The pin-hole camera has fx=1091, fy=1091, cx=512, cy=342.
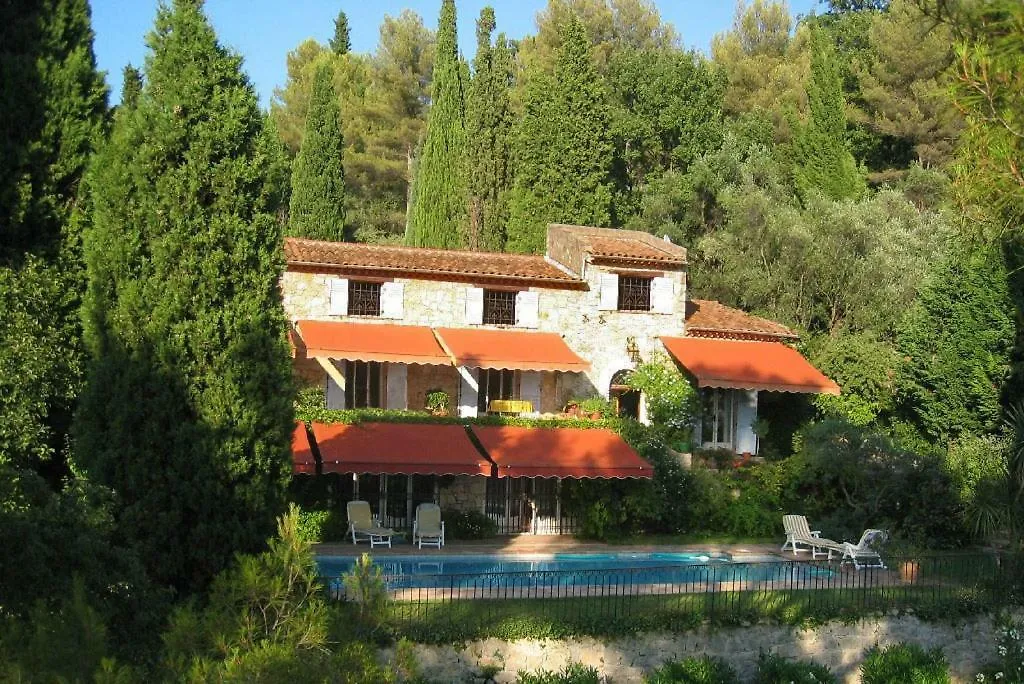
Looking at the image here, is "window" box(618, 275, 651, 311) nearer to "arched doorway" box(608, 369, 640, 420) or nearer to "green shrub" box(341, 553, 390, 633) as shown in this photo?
"arched doorway" box(608, 369, 640, 420)

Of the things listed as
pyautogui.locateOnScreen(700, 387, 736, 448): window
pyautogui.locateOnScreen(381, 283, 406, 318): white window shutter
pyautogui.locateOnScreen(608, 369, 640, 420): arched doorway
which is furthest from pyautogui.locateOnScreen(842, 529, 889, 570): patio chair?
pyautogui.locateOnScreen(381, 283, 406, 318): white window shutter

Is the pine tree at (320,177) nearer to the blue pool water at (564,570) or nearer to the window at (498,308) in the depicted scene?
the window at (498,308)

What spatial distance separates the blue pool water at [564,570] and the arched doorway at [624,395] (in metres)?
7.45

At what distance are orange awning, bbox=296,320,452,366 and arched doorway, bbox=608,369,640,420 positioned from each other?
5.98 meters

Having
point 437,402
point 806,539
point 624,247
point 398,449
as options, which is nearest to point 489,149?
point 624,247

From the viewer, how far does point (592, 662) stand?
1862 centimetres

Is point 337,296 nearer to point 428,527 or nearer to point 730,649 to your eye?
point 428,527

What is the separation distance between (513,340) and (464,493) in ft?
15.9

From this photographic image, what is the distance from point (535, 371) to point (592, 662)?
1454 cm

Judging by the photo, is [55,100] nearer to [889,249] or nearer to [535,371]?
[535,371]

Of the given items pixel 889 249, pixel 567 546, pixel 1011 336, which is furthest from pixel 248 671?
pixel 889 249

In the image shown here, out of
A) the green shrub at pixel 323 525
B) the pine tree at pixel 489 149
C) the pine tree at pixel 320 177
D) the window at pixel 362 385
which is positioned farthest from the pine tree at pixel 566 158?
the green shrub at pixel 323 525

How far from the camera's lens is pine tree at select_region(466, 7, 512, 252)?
160 ft

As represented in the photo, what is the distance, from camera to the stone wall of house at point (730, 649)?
1784cm
